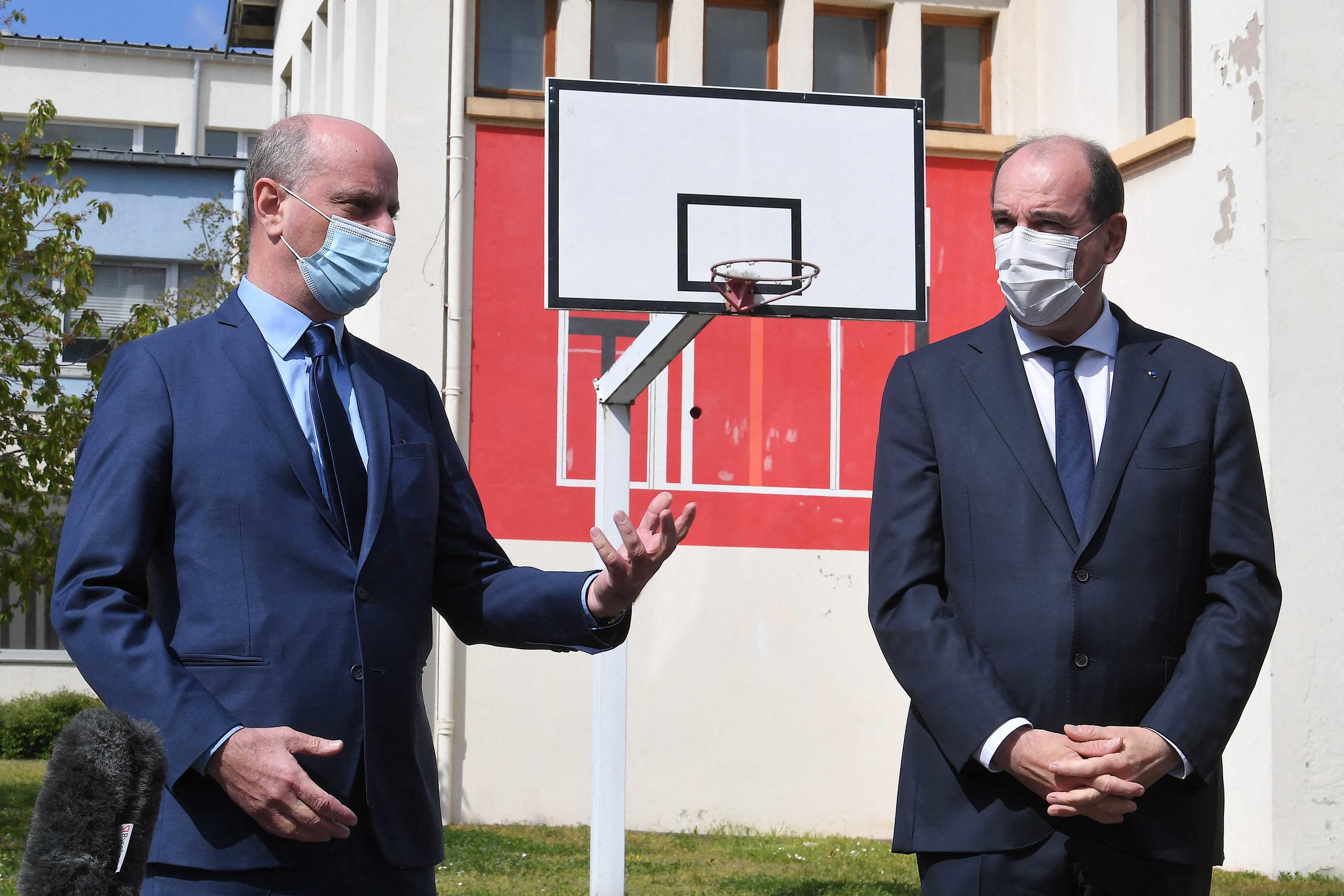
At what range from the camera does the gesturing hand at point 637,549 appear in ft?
9.59

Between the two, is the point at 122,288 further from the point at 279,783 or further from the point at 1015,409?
the point at 279,783

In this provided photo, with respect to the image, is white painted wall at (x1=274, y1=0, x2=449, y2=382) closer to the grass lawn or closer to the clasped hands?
the grass lawn

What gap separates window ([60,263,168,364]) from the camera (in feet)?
87.6

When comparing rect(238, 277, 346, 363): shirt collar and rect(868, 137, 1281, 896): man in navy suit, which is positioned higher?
rect(238, 277, 346, 363): shirt collar

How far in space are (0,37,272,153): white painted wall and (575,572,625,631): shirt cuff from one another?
28951 mm

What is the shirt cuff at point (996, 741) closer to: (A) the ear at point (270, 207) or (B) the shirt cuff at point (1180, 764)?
(B) the shirt cuff at point (1180, 764)

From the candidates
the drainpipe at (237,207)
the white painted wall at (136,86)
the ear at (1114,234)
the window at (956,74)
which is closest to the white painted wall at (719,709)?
the window at (956,74)

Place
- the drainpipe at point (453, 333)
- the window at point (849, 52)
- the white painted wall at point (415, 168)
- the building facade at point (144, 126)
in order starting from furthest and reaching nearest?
the building facade at point (144, 126)
the window at point (849, 52)
the white painted wall at point (415, 168)
the drainpipe at point (453, 333)

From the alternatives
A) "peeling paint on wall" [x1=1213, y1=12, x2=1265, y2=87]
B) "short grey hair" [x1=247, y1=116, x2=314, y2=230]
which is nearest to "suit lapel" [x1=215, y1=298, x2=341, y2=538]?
"short grey hair" [x1=247, y1=116, x2=314, y2=230]

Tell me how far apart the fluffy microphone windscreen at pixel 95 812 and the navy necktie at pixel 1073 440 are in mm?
2112

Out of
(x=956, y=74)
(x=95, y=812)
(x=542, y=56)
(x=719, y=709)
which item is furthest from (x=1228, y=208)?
(x=95, y=812)

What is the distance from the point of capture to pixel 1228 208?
10.3 metres

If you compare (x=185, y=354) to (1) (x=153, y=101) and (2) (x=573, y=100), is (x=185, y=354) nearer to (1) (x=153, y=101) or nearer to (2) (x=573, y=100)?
(2) (x=573, y=100)

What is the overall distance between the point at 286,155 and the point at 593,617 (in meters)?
1.12
